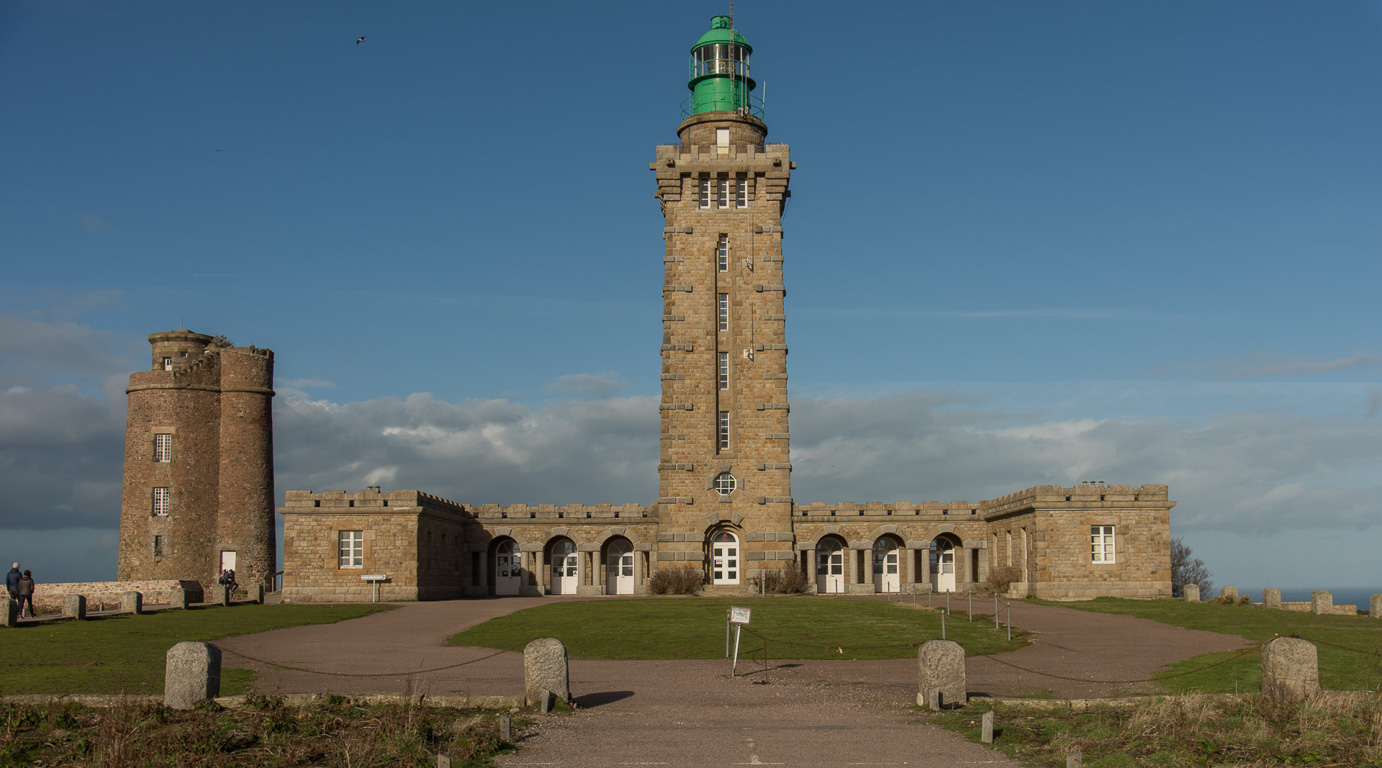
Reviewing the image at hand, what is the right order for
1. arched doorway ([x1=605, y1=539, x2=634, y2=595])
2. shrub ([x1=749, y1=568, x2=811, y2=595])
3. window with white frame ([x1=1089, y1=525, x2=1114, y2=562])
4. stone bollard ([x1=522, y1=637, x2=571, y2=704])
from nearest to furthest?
stone bollard ([x1=522, y1=637, x2=571, y2=704]) < window with white frame ([x1=1089, y1=525, x2=1114, y2=562]) < shrub ([x1=749, y1=568, x2=811, y2=595]) < arched doorway ([x1=605, y1=539, x2=634, y2=595])

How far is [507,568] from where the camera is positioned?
A: 159 ft

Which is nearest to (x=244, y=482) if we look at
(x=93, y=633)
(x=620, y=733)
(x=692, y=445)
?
(x=692, y=445)

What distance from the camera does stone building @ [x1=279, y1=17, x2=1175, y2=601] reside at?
40281 millimetres

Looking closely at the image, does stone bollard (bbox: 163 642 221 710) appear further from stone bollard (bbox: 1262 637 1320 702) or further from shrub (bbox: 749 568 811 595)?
shrub (bbox: 749 568 811 595)

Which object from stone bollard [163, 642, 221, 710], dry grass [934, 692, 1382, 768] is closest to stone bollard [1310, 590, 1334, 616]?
dry grass [934, 692, 1382, 768]

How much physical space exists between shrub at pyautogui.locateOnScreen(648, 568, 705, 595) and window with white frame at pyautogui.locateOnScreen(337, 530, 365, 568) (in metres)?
10.8

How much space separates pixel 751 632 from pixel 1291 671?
470 inches

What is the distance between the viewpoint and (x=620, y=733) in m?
13.0

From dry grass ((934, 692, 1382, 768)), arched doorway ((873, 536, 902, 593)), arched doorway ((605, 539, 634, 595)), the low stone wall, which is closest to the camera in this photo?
dry grass ((934, 692, 1382, 768))

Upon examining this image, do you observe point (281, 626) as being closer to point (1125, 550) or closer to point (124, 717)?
point (124, 717)

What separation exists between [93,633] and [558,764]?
58.5ft

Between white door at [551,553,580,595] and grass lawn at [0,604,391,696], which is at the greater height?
grass lawn at [0,604,391,696]

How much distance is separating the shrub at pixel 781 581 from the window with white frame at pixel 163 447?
81.6 feet

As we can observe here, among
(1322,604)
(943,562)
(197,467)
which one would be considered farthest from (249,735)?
(943,562)
